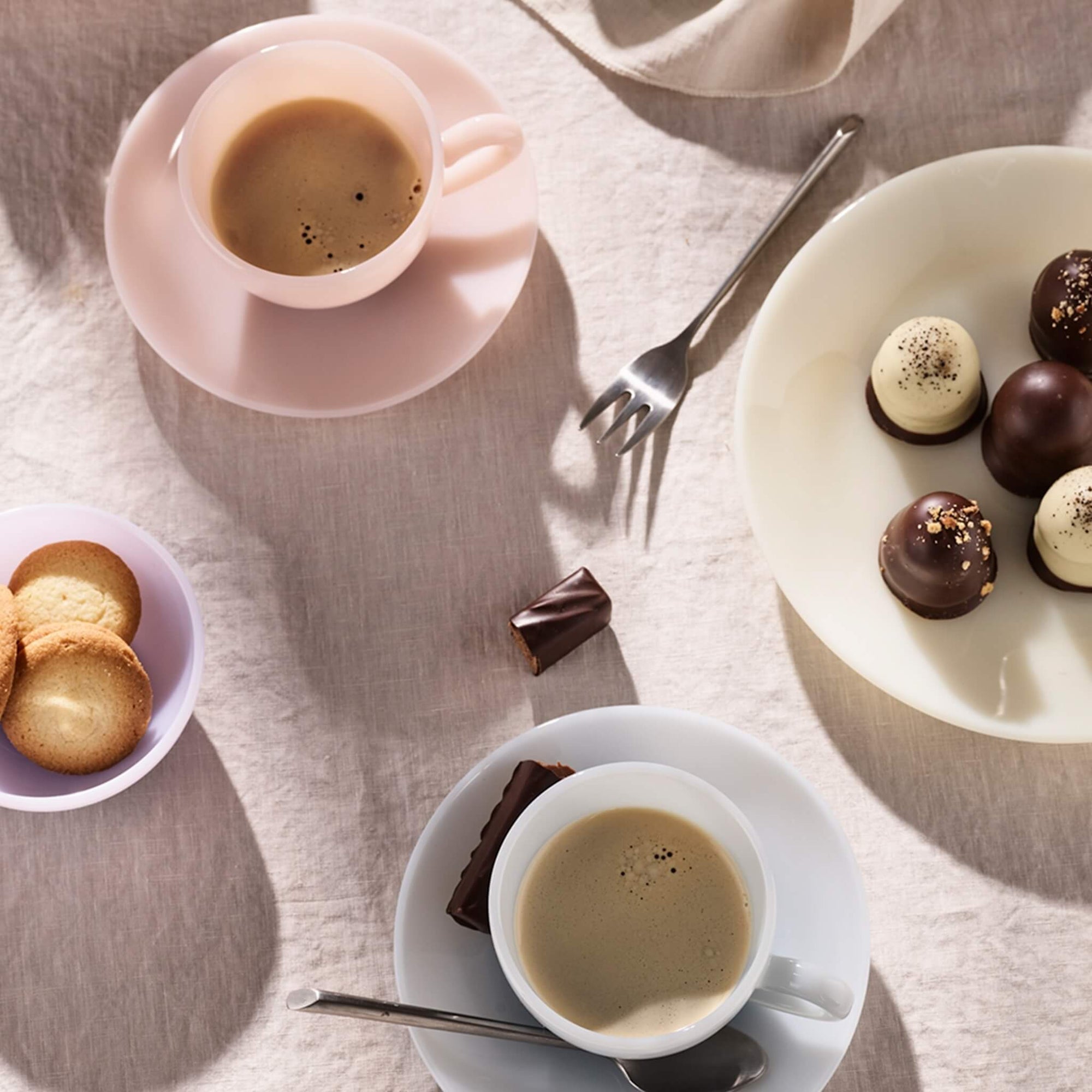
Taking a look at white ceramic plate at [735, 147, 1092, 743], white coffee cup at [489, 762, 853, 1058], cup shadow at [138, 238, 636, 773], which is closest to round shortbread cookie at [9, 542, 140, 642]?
cup shadow at [138, 238, 636, 773]

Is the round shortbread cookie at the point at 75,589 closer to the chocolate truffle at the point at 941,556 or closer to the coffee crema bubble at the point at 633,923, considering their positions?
the coffee crema bubble at the point at 633,923

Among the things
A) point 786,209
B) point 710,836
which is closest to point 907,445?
point 786,209

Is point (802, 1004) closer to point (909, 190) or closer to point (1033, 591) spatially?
point (1033, 591)

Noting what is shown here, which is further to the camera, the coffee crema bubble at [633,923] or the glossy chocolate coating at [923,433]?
the glossy chocolate coating at [923,433]

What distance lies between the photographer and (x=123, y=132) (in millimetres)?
1043

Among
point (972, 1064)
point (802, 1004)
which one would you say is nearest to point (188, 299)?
point (802, 1004)

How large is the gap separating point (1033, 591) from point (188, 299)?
740mm

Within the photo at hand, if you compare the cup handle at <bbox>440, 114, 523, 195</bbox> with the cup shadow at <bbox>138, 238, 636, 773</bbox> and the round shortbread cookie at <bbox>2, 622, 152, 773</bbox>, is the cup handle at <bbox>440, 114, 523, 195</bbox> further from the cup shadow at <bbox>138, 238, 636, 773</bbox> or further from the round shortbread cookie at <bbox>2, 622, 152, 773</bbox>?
the round shortbread cookie at <bbox>2, 622, 152, 773</bbox>

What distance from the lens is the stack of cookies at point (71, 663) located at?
856 mm

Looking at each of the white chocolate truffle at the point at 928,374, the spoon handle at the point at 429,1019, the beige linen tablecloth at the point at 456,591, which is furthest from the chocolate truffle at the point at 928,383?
the spoon handle at the point at 429,1019

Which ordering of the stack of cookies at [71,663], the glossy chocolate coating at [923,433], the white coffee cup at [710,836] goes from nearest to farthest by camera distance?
the white coffee cup at [710,836], the stack of cookies at [71,663], the glossy chocolate coating at [923,433]

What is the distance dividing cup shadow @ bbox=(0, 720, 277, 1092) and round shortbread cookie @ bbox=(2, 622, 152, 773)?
96 millimetres

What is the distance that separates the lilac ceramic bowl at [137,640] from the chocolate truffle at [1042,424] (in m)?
0.66

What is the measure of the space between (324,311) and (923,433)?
1.69 ft
